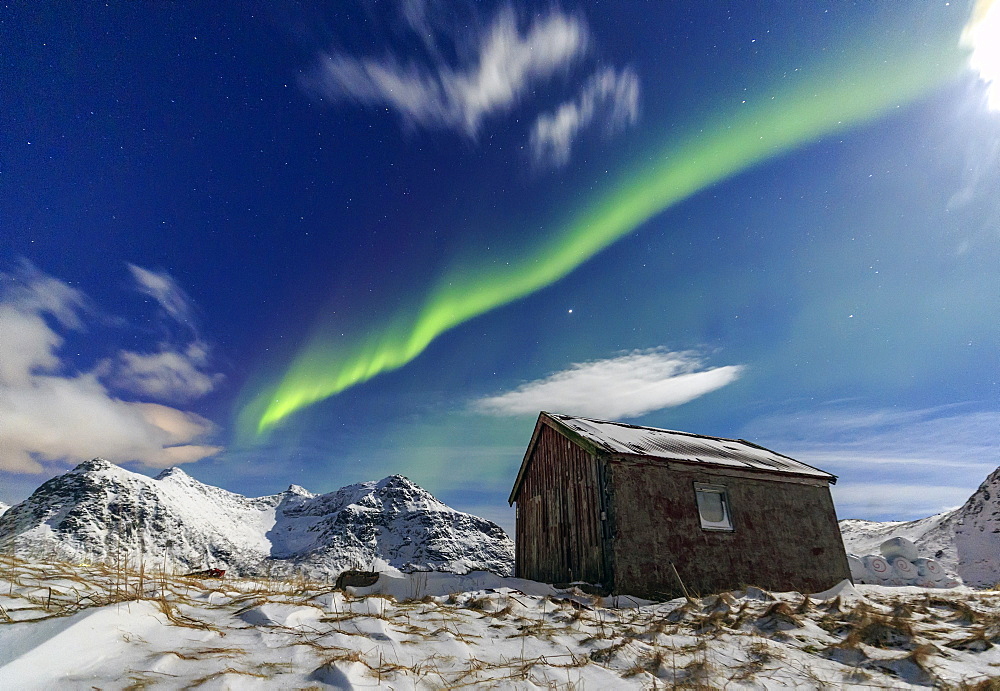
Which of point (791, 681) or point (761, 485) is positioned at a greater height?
point (761, 485)

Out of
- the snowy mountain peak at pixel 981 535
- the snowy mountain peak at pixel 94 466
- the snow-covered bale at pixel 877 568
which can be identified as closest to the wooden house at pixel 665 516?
the snow-covered bale at pixel 877 568

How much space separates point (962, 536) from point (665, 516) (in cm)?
3859

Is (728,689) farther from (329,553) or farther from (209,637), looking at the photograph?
(329,553)

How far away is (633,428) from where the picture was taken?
54.5ft

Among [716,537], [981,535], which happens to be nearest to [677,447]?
[716,537]

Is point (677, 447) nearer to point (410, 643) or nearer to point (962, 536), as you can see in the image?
point (410, 643)

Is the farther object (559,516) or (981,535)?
(981,535)

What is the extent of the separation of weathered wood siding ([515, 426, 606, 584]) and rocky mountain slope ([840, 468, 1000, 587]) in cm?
2713

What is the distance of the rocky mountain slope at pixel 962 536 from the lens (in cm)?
3120

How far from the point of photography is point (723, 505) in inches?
518

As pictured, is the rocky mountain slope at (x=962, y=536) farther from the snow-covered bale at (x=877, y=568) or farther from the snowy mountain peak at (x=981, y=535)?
the snow-covered bale at (x=877, y=568)

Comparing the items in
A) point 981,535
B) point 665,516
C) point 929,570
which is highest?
point 665,516

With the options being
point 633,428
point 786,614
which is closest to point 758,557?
point 633,428

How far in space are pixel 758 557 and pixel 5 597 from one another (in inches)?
579
